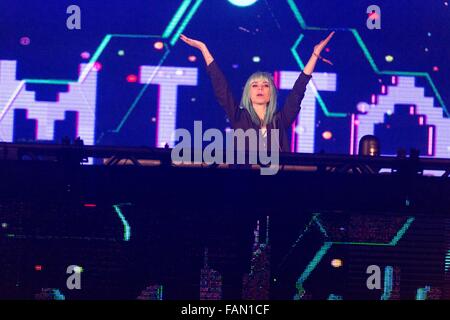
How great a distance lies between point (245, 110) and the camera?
Result: 204 inches

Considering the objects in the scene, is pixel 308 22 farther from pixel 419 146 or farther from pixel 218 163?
pixel 218 163

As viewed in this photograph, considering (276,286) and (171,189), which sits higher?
(171,189)

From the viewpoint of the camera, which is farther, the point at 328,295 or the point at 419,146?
the point at 419,146

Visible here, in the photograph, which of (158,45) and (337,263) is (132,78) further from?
(337,263)

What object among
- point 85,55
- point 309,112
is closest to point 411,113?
point 309,112

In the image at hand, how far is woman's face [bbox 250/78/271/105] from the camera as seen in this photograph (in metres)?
5.12

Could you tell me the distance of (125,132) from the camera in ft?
19.2

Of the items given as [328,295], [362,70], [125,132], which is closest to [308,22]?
[362,70]

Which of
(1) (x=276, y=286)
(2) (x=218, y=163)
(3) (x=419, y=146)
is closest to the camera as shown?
(1) (x=276, y=286)

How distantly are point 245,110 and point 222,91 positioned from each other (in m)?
0.24

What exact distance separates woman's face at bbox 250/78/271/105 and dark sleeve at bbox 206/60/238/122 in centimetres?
19

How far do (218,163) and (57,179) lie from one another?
3.06 feet

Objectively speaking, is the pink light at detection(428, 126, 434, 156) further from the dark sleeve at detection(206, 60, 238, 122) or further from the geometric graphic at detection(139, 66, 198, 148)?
the geometric graphic at detection(139, 66, 198, 148)

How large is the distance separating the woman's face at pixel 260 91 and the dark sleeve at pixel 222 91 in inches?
7.3
